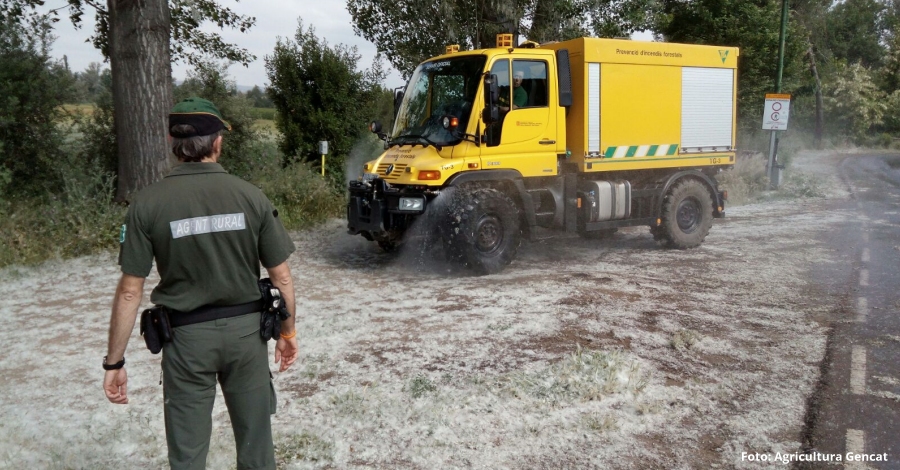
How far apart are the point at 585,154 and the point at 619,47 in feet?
4.99

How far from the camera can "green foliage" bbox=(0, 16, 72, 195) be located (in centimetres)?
1078

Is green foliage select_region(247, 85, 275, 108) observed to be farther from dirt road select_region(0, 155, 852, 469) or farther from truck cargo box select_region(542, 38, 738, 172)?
truck cargo box select_region(542, 38, 738, 172)

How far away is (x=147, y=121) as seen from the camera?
1056 centimetres

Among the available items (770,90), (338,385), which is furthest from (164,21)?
(770,90)

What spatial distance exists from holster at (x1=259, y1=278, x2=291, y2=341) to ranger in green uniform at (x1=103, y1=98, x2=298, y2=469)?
0.03 m

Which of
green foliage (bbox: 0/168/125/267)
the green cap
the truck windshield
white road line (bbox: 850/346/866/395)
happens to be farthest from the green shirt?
green foliage (bbox: 0/168/125/267)

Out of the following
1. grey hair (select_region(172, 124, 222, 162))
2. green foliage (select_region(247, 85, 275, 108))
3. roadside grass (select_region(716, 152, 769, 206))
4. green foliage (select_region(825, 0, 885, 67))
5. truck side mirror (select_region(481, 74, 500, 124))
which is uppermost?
green foliage (select_region(825, 0, 885, 67))

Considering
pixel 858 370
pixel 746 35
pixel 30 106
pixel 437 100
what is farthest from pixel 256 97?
pixel 858 370

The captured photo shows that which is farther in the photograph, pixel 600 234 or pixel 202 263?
pixel 600 234

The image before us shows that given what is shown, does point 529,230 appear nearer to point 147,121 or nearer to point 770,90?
point 147,121

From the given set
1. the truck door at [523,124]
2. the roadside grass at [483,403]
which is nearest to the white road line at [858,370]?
the roadside grass at [483,403]

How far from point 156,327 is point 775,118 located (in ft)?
61.1

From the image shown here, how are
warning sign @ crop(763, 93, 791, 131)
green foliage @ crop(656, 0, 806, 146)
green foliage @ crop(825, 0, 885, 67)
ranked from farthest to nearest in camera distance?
green foliage @ crop(825, 0, 885, 67), green foliage @ crop(656, 0, 806, 146), warning sign @ crop(763, 93, 791, 131)

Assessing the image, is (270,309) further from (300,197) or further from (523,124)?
(300,197)
